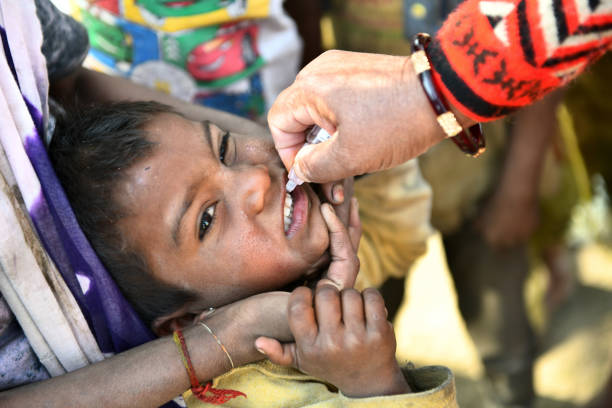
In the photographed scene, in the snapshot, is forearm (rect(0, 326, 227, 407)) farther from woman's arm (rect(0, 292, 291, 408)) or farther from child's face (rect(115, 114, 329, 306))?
child's face (rect(115, 114, 329, 306))

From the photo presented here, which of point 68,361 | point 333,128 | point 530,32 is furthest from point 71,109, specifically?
point 530,32

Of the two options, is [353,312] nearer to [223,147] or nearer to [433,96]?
[433,96]

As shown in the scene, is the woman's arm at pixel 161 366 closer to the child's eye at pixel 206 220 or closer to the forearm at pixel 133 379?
the forearm at pixel 133 379

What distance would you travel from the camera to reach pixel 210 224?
5.01 feet

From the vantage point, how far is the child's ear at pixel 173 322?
157 cm

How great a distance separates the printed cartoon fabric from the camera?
6.88 feet

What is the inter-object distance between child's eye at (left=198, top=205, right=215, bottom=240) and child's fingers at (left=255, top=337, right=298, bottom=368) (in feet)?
0.97

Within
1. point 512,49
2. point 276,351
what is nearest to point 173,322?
point 276,351

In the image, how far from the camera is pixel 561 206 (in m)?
2.90

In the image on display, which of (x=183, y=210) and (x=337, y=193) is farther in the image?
(x=337, y=193)

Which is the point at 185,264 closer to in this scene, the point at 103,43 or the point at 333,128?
the point at 333,128

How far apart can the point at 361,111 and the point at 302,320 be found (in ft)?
1.39

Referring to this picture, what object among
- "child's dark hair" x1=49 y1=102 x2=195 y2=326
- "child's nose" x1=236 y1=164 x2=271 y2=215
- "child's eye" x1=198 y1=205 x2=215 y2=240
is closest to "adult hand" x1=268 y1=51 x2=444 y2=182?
"child's nose" x1=236 y1=164 x2=271 y2=215

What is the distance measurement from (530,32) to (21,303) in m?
1.11
